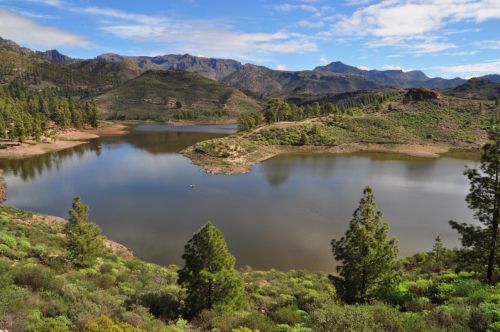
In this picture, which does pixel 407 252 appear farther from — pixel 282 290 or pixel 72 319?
pixel 72 319

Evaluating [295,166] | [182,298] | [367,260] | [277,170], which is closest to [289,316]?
[367,260]

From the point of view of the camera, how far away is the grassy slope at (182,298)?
15188mm

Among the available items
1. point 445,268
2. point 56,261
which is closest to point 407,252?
point 445,268

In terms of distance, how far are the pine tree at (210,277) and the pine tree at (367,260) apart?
631 centimetres

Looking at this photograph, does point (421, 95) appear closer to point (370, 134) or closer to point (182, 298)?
point (370, 134)

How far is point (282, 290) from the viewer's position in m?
25.2

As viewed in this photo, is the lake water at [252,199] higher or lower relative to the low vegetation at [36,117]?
lower

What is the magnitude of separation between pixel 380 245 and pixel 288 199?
3644cm

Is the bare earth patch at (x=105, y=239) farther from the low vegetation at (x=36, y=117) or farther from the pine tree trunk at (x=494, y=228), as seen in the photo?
the low vegetation at (x=36, y=117)

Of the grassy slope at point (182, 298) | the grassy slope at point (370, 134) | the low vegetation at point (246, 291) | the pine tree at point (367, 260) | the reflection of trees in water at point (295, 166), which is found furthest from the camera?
the grassy slope at point (370, 134)

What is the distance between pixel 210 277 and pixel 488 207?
1744 centimetres

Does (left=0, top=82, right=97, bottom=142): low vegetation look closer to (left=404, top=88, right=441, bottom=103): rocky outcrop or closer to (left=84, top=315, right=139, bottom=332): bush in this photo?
(left=84, top=315, right=139, bottom=332): bush

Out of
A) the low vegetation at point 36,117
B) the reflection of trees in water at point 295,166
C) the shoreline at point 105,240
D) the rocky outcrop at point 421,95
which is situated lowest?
the shoreline at point 105,240

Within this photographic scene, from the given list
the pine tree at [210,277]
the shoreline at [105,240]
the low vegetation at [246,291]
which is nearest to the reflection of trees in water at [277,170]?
the shoreline at [105,240]
